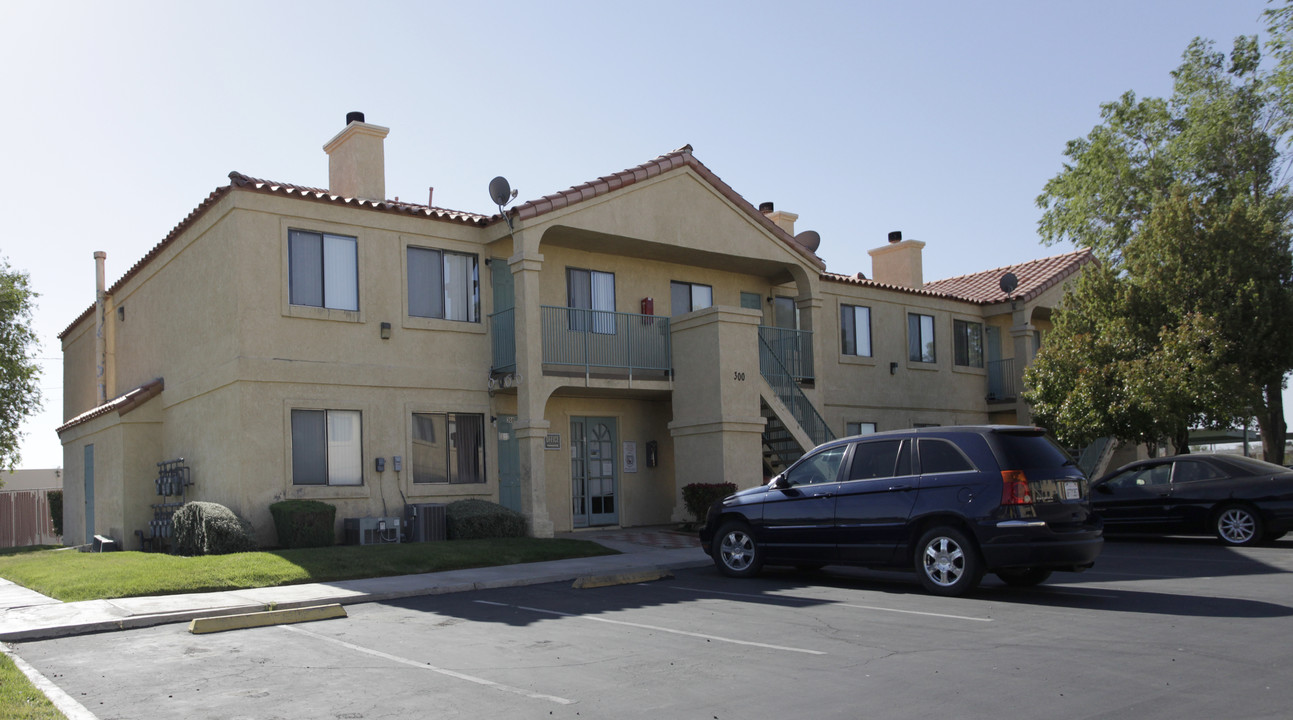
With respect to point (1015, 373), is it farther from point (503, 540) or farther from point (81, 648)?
point (81, 648)

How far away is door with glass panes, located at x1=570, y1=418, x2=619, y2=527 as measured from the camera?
2044 cm

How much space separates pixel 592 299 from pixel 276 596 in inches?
393

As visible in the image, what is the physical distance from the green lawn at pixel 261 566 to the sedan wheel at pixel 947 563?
6.33 m

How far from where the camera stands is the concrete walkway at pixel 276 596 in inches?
399

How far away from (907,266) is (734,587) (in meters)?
18.7

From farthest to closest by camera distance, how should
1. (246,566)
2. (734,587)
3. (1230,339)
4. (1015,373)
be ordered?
(1015,373) → (1230,339) → (246,566) → (734,587)

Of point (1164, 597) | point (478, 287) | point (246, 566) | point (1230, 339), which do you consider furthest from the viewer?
point (1230, 339)

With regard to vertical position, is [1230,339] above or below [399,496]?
above

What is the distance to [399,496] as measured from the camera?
57.7 feet

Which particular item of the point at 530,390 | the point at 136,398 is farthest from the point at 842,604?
the point at 136,398

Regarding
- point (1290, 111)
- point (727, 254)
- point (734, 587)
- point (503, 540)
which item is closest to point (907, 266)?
point (727, 254)

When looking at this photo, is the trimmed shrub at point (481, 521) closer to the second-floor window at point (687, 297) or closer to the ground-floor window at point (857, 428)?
the second-floor window at point (687, 297)

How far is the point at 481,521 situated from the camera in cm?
1717

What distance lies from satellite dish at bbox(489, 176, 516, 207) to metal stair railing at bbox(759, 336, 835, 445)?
6.12 metres
